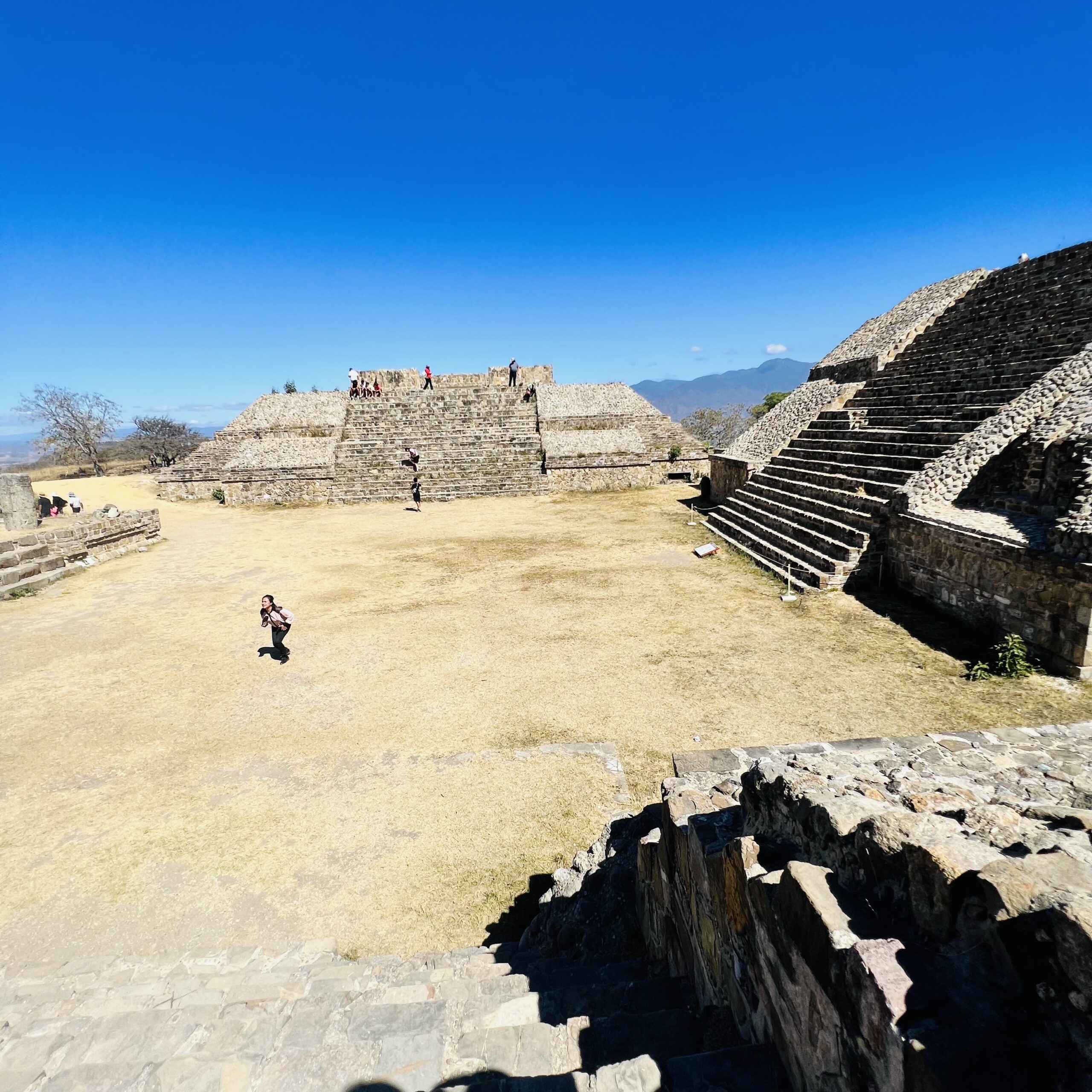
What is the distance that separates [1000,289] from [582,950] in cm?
1935

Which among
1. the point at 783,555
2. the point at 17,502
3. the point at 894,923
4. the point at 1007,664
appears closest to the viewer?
the point at 894,923

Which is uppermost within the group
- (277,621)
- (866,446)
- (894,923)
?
(866,446)

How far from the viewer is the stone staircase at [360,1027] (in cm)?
218

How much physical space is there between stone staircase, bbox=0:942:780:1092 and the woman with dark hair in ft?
14.5

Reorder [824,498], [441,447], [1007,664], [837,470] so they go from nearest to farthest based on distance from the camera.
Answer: [1007,664]
[824,498]
[837,470]
[441,447]

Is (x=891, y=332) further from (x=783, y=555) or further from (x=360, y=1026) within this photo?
(x=360, y=1026)

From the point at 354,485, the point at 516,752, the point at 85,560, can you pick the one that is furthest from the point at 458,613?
the point at 354,485

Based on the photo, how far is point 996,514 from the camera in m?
8.38

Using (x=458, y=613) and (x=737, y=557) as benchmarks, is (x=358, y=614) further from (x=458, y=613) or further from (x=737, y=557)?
(x=737, y=557)

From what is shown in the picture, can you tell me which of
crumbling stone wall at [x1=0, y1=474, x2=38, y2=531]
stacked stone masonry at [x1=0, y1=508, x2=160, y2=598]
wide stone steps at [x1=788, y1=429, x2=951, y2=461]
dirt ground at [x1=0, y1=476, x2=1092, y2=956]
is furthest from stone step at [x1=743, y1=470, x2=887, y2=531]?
crumbling stone wall at [x1=0, y1=474, x2=38, y2=531]

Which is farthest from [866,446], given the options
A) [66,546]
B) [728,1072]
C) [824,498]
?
[66,546]

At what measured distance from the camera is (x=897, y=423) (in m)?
12.4

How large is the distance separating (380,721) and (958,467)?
993 cm

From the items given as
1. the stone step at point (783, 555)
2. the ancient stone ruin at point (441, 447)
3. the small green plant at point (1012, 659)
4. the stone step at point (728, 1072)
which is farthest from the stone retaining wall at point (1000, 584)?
the ancient stone ruin at point (441, 447)
